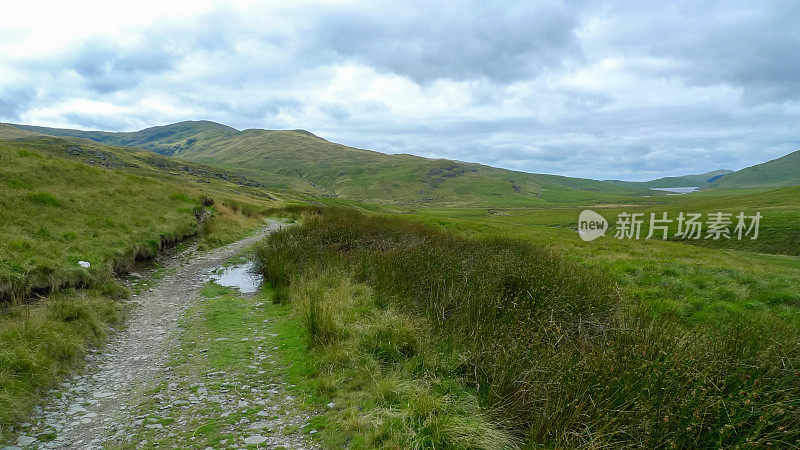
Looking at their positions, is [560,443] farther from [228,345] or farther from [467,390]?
[228,345]

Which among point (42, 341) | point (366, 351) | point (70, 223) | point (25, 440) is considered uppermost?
point (70, 223)

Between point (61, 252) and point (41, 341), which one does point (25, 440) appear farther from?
point (61, 252)

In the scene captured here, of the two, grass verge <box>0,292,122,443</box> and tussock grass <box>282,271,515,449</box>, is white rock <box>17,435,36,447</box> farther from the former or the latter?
tussock grass <box>282,271,515,449</box>

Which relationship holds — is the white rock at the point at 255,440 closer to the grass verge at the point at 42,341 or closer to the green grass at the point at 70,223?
the grass verge at the point at 42,341

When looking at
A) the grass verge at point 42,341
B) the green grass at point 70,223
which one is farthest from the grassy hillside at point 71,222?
the grass verge at point 42,341

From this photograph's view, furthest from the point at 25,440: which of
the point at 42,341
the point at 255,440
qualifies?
the point at 255,440

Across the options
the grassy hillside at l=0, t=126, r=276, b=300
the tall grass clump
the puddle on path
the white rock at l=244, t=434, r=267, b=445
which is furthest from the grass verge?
the tall grass clump

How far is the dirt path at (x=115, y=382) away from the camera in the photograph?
4363 mm

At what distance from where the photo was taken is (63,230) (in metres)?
10.7

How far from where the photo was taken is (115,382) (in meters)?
5.66

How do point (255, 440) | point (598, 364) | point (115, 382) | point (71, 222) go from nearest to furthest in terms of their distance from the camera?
point (255, 440), point (598, 364), point (115, 382), point (71, 222)

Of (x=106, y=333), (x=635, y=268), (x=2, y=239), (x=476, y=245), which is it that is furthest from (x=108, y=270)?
(x=635, y=268)

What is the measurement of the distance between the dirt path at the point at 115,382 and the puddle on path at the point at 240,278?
1.81 m

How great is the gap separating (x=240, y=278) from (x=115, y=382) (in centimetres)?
746
